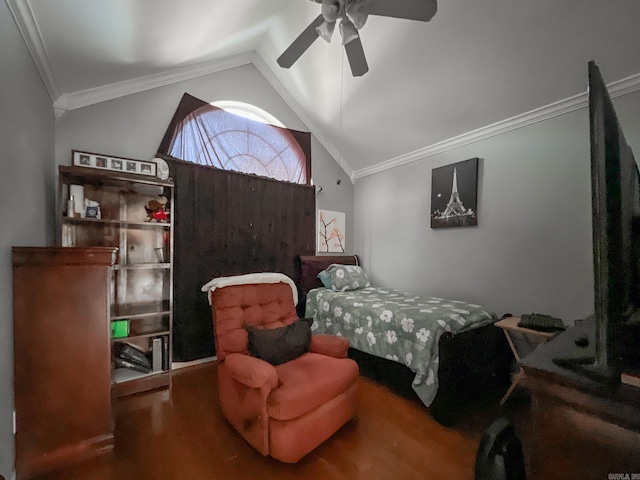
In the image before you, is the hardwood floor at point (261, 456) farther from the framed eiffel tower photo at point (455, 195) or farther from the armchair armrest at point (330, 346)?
the framed eiffel tower photo at point (455, 195)

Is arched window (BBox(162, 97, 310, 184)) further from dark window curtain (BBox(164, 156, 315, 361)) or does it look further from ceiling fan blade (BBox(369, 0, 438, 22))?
ceiling fan blade (BBox(369, 0, 438, 22))

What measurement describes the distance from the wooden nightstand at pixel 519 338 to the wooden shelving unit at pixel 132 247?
2.92 metres

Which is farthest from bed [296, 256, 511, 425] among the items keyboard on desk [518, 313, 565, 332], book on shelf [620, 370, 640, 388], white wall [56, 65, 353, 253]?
white wall [56, 65, 353, 253]

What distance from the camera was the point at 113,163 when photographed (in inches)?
90.4

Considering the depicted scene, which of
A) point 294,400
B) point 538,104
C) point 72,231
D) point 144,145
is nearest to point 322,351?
point 294,400

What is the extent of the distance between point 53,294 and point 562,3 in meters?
3.77

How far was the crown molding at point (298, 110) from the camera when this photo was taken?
11.2 feet

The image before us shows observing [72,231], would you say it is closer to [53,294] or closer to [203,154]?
[53,294]

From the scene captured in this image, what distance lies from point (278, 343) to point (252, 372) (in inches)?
15.6


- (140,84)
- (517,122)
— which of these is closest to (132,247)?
(140,84)

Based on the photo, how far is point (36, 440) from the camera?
1.42 m

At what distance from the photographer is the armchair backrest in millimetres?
Result: 1866

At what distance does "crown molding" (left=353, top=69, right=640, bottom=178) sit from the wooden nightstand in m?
1.89

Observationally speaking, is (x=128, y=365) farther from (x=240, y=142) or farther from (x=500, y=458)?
(x=500, y=458)
